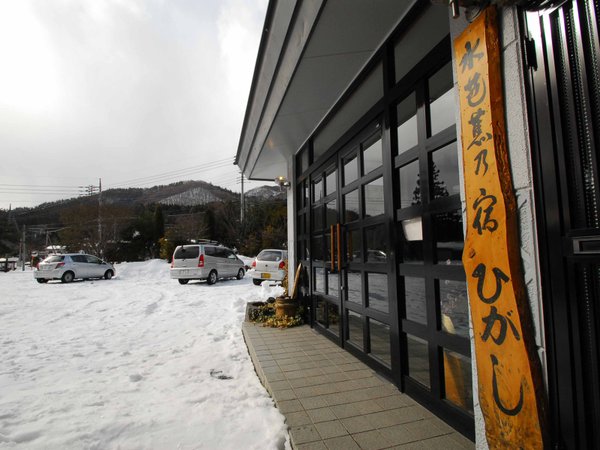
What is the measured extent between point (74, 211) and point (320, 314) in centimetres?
2869

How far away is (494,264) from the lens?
4.98 feet

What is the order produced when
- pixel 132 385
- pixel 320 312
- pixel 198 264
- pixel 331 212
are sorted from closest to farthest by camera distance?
pixel 132 385
pixel 331 212
pixel 320 312
pixel 198 264

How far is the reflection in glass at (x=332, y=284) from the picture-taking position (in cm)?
469

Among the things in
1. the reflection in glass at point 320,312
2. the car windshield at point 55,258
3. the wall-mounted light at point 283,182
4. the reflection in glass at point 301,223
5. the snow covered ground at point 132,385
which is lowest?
the snow covered ground at point 132,385

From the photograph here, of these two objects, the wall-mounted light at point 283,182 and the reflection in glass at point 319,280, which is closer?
the reflection in glass at point 319,280

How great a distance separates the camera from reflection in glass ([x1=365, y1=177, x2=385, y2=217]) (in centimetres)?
347

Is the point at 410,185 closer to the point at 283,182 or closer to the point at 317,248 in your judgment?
the point at 317,248

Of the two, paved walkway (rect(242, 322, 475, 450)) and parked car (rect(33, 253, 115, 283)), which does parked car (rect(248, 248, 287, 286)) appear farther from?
parked car (rect(33, 253, 115, 283))

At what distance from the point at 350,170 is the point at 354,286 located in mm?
1457

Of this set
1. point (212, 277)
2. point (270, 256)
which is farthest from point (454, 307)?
point (212, 277)

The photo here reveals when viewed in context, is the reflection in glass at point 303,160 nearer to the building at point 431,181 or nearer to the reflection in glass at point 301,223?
the building at point 431,181

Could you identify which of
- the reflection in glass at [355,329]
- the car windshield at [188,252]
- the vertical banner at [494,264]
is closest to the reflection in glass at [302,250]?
the reflection in glass at [355,329]

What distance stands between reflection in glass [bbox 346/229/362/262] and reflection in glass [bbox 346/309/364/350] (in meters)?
0.68

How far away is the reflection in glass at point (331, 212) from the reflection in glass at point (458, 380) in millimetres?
2629
